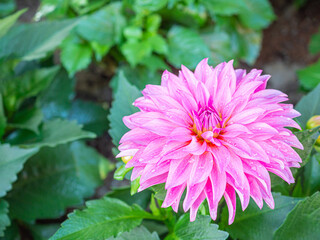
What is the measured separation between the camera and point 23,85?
3.45ft

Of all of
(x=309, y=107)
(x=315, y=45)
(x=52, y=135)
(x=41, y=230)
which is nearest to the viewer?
(x=309, y=107)

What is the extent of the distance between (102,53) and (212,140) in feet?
2.64

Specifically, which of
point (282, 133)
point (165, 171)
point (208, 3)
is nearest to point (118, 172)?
point (165, 171)

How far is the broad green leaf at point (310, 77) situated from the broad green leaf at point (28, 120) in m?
0.87

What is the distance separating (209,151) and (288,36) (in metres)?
1.29

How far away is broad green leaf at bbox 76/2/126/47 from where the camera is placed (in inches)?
48.4

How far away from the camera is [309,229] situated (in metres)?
0.65

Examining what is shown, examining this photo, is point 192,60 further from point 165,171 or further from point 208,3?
point 165,171

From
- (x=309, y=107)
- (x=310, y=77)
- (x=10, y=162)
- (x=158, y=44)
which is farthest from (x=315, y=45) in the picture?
(x=10, y=162)

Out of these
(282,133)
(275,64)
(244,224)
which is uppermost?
(282,133)

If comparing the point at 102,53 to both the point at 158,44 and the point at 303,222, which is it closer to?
the point at 158,44

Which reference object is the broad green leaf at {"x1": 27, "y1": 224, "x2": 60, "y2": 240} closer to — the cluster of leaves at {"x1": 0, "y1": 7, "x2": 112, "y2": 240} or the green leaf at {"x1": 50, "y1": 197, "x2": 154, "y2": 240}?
the cluster of leaves at {"x1": 0, "y1": 7, "x2": 112, "y2": 240}

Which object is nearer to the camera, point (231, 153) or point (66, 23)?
point (231, 153)

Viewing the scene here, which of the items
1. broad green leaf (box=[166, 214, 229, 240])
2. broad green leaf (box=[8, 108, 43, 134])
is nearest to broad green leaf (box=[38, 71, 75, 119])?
broad green leaf (box=[8, 108, 43, 134])
